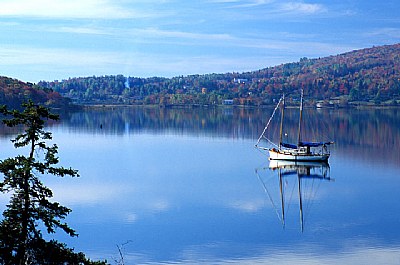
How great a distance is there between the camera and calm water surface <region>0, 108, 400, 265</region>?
48.8ft

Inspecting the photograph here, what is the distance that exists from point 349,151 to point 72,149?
15.1 m

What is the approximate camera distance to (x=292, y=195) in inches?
861

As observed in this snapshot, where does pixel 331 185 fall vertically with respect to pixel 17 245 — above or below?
below

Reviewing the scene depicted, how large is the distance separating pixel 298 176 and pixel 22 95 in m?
53.7

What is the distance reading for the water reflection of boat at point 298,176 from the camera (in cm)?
2051

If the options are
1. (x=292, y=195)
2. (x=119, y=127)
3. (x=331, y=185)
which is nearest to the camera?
(x=292, y=195)

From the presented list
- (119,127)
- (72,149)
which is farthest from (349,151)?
(119,127)

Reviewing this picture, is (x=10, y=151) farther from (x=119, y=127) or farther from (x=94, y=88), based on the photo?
(x=94, y=88)

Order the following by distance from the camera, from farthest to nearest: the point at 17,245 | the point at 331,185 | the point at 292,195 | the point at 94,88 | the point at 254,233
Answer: the point at 94,88 < the point at 331,185 < the point at 292,195 < the point at 254,233 < the point at 17,245

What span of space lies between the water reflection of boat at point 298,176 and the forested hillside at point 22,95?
1771 inches

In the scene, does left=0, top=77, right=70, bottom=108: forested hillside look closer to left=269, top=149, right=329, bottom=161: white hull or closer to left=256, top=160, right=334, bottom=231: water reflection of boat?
left=269, top=149, right=329, bottom=161: white hull

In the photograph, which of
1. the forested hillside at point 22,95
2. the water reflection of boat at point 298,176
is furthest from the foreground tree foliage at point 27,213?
the forested hillside at point 22,95

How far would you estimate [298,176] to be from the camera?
2623 centimetres

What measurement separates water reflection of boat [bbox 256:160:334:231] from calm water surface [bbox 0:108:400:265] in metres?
0.09
